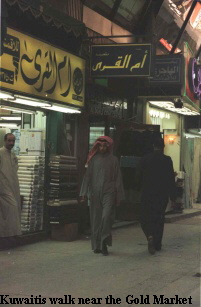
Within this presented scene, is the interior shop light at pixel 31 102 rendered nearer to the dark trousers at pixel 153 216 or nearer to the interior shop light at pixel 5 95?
the interior shop light at pixel 5 95

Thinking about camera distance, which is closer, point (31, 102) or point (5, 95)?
point (5, 95)

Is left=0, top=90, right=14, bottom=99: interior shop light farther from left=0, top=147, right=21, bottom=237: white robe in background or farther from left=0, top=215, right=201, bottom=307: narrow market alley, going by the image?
left=0, top=215, right=201, bottom=307: narrow market alley

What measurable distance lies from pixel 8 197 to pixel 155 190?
8.15 feet

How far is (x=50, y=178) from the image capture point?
33.7 ft

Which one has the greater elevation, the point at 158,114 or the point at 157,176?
the point at 158,114

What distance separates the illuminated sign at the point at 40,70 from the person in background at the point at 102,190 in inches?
55.0

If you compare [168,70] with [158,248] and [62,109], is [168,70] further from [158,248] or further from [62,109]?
[158,248]

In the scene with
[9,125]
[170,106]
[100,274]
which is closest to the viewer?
[100,274]

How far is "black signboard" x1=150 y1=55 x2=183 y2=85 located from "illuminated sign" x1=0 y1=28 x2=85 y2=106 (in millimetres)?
3251

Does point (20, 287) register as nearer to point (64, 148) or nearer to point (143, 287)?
point (143, 287)

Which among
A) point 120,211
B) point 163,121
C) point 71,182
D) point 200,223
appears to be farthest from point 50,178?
point 163,121

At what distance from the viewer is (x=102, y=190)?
9062 mm

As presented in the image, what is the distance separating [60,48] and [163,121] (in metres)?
8.49

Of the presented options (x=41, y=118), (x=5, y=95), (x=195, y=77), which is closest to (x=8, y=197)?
(x=5, y=95)
